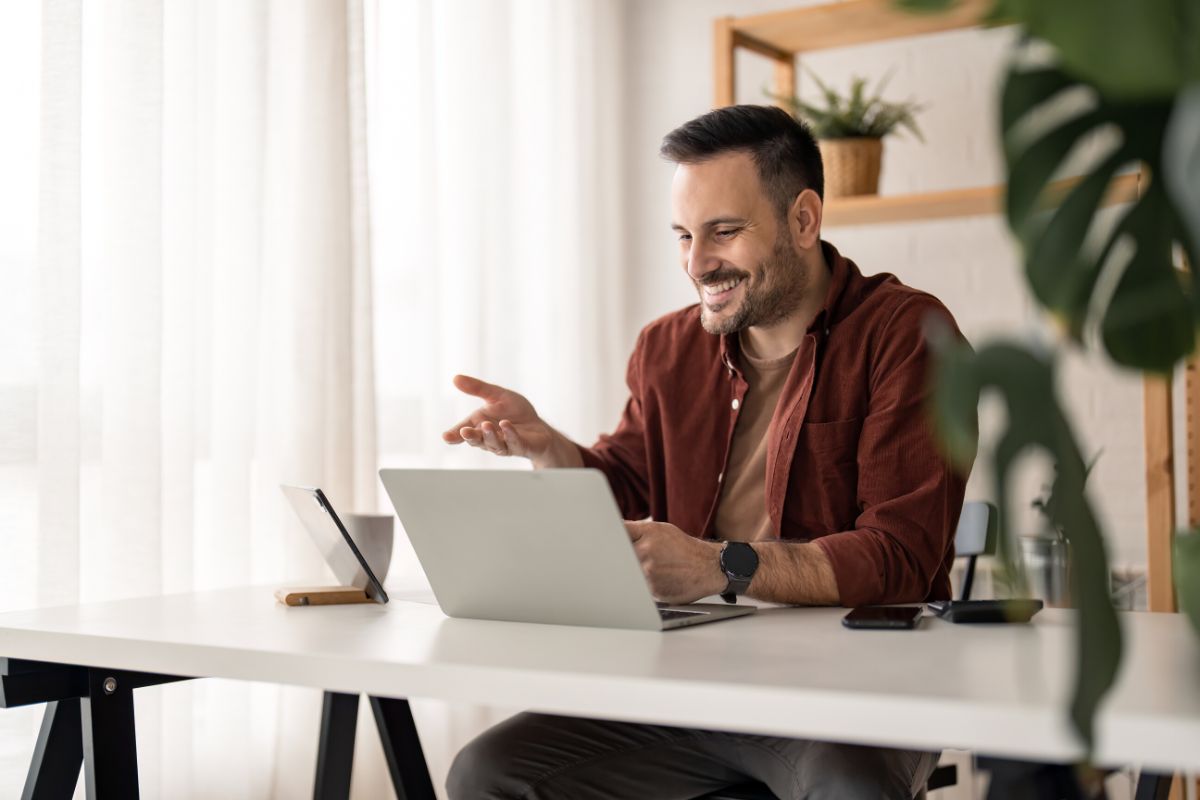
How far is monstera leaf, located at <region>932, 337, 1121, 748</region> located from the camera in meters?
0.64

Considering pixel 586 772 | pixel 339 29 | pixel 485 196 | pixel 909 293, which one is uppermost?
pixel 339 29

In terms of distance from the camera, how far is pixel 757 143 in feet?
6.46

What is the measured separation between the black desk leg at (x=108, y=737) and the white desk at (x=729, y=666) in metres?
0.07

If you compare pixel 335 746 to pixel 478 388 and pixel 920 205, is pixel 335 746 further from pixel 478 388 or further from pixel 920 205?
pixel 920 205

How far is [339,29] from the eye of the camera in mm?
2434

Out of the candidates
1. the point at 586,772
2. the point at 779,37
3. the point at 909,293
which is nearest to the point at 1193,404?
the point at 909,293

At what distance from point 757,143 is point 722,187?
0.31ft

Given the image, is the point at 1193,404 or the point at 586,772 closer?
the point at 586,772

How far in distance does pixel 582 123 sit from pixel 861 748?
94.4 inches

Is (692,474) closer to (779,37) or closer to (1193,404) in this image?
(1193,404)

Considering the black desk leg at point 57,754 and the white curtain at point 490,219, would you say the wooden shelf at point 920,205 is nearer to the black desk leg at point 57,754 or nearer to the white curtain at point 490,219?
the white curtain at point 490,219

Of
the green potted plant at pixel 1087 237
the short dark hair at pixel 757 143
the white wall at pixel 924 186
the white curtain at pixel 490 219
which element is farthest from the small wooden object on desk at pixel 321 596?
the white wall at pixel 924 186

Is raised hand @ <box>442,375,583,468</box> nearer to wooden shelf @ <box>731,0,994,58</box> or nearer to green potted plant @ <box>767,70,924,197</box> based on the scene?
green potted plant @ <box>767,70,924,197</box>

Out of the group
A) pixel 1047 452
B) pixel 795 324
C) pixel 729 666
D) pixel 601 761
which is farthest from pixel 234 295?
pixel 1047 452
